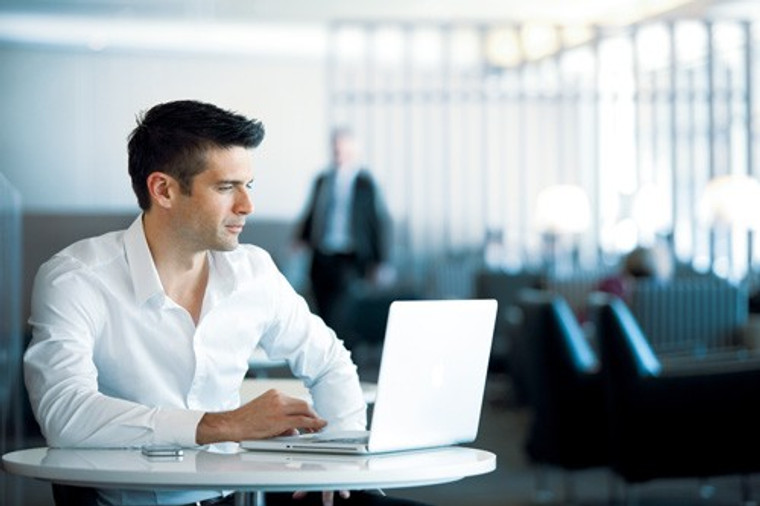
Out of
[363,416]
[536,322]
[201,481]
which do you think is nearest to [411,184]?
[536,322]

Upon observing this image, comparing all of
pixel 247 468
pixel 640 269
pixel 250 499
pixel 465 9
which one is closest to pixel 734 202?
pixel 640 269

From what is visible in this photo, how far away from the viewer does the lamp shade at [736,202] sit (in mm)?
9805

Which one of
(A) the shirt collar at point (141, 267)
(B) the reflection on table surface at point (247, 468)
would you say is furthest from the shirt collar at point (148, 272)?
(B) the reflection on table surface at point (247, 468)

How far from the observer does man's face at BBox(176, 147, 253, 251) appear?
8.32ft

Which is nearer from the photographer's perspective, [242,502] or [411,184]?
[242,502]

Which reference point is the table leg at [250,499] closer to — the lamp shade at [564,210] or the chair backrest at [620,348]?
the chair backrest at [620,348]

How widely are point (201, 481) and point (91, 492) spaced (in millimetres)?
518

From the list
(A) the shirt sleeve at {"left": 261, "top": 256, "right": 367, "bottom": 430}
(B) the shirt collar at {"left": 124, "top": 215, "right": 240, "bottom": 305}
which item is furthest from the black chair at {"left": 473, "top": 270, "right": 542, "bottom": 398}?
(B) the shirt collar at {"left": 124, "top": 215, "right": 240, "bottom": 305}

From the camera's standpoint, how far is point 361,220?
348 inches

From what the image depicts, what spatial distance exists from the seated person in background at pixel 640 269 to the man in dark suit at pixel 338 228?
1.47 m

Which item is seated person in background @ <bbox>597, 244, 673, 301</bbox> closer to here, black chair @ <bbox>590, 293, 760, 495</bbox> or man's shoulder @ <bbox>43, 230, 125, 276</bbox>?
black chair @ <bbox>590, 293, 760, 495</bbox>

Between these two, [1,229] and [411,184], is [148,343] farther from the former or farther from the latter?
[411,184]

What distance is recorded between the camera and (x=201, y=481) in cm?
200

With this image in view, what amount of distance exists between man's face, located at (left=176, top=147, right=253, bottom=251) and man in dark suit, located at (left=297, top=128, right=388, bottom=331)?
6.14 m
